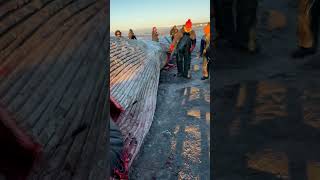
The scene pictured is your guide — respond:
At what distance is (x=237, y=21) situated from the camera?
2.67 feet

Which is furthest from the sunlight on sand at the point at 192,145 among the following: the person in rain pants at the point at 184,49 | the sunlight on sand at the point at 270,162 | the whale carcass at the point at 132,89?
the person in rain pants at the point at 184,49

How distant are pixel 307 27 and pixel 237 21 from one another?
0.17 metres

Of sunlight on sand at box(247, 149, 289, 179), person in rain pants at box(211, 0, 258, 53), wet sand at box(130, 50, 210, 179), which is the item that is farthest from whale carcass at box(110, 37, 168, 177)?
person in rain pants at box(211, 0, 258, 53)

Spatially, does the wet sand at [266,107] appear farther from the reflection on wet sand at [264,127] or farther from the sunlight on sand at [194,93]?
the sunlight on sand at [194,93]

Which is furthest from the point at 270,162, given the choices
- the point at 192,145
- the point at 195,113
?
the point at 195,113

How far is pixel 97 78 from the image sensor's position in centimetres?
58

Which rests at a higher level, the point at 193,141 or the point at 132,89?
the point at 132,89

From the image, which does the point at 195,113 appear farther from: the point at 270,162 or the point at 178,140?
the point at 270,162

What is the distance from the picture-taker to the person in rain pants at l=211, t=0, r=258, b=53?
2.61 ft

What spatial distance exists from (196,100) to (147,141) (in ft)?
8.81

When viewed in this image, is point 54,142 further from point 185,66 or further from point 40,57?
point 185,66

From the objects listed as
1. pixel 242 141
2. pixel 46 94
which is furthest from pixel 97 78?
pixel 242 141

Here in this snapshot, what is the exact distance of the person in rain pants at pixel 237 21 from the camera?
31.4 inches

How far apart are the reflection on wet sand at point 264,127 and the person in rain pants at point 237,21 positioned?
0.48 feet
